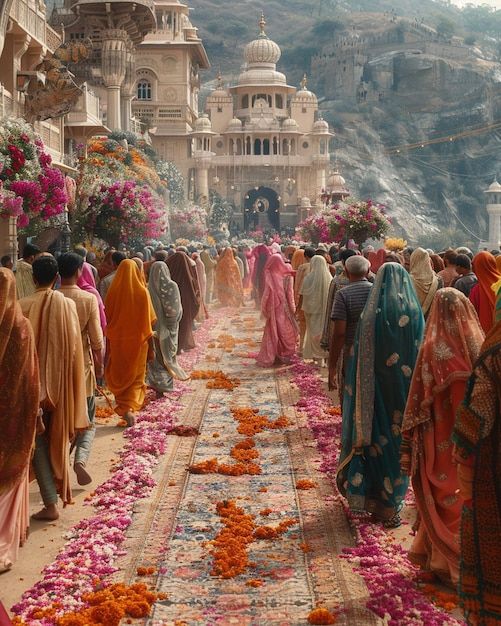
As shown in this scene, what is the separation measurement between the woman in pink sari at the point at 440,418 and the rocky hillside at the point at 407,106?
7048 cm

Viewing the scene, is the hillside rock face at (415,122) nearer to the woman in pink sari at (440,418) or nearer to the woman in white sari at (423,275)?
the woman in white sari at (423,275)

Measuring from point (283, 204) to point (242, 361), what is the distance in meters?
48.2

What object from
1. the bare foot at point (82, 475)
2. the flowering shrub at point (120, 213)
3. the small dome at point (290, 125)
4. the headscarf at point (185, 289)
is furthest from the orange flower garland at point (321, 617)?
the small dome at point (290, 125)

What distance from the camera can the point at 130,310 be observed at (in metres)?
9.83

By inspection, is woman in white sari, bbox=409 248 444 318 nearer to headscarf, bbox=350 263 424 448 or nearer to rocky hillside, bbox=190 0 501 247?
headscarf, bbox=350 263 424 448

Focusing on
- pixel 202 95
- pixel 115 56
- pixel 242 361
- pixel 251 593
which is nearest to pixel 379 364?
pixel 251 593

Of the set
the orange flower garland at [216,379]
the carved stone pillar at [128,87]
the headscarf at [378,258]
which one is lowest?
the orange flower garland at [216,379]

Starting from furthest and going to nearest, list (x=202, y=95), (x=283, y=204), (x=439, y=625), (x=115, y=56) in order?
(x=202, y=95) < (x=283, y=204) < (x=115, y=56) < (x=439, y=625)

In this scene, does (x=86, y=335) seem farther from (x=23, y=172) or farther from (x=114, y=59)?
(x=114, y=59)

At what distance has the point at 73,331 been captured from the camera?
6578 millimetres

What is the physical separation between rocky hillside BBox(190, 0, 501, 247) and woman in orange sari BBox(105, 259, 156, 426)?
66584mm

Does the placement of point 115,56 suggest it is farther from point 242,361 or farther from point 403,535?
point 403,535

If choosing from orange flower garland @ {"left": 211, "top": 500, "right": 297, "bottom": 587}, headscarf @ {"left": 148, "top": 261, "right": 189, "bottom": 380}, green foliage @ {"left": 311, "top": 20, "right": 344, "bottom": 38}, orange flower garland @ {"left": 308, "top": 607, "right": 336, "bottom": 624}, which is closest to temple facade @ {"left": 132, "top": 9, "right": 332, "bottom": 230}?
green foliage @ {"left": 311, "top": 20, "right": 344, "bottom": 38}

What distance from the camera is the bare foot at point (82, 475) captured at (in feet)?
24.1
